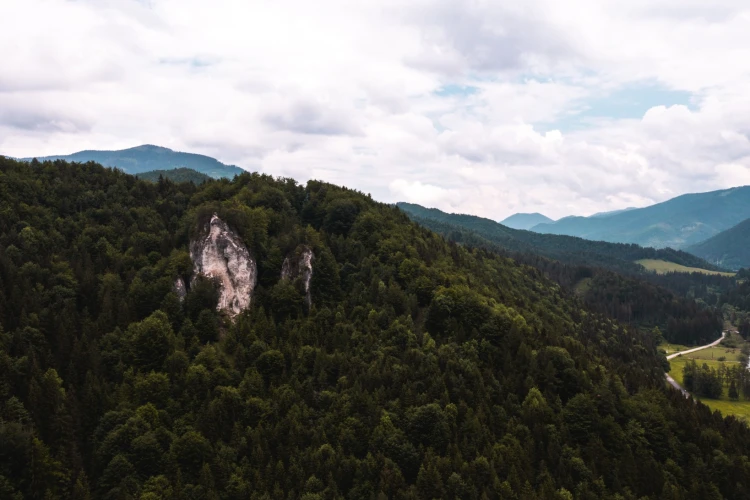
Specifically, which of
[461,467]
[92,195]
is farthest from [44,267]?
[461,467]

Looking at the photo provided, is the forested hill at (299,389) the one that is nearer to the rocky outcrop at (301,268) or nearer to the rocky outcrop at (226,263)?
the rocky outcrop at (301,268)

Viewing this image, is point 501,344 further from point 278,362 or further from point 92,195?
point 92,195

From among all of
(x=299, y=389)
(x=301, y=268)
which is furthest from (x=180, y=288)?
(x=299, y=389)

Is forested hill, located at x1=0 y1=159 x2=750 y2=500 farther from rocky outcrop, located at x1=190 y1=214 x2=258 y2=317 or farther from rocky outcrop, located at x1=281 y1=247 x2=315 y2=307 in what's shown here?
rocky outcrop, located at x1=190 y1=214 x2=258 y2=317

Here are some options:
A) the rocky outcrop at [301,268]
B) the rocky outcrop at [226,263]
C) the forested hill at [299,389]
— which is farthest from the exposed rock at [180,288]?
the rocky outcrop at [301,268]

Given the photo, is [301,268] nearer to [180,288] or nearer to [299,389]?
[180,288]

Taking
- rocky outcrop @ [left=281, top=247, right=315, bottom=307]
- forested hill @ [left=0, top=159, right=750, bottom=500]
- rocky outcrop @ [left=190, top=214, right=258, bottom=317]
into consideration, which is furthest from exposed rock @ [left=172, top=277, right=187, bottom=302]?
rocky outcrop @ [left=281, top=247, right=315, bottom=307]

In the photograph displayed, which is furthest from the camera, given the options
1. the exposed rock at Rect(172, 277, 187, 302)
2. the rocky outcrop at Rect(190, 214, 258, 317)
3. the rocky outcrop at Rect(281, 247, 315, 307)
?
the rocky outcrop at Rect(281, 247, 315, 307)
